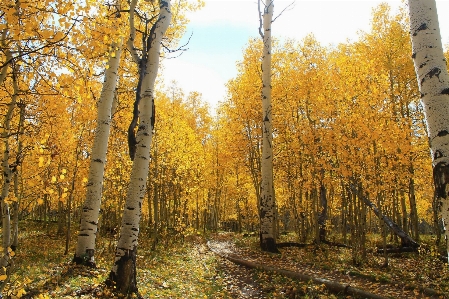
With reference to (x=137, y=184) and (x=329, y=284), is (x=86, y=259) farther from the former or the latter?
(x=329, y=284)

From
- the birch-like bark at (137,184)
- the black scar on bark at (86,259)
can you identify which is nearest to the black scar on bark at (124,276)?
the birch-like bark at (137,184)

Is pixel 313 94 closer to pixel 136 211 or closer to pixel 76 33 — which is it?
pixel 136 211

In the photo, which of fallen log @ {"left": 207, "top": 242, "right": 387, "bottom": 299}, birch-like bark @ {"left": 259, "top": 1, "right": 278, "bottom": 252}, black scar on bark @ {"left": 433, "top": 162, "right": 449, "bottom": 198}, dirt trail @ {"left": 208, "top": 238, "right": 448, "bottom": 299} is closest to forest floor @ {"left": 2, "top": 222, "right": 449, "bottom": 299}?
dirt trail @ {"left": 208, "top": 238, "right": 448, "bottom": 299}

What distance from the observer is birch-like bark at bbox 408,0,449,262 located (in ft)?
8.59

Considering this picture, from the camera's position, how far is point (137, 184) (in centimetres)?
520

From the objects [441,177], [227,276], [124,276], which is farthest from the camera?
[227,276]

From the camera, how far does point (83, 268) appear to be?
670 centimetres

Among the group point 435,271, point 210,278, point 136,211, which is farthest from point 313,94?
point 136,211

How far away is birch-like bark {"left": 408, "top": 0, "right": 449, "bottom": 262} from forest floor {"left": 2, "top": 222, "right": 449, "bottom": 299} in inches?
183

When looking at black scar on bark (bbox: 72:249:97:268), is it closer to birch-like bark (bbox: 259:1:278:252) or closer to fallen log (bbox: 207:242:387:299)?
fallen log (bbox: 207:242:387:299)

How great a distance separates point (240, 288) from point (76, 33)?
685 centimetres

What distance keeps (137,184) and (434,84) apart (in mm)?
4308

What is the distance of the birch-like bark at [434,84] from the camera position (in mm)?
2617

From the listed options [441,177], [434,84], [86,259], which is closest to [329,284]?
[441,177]
